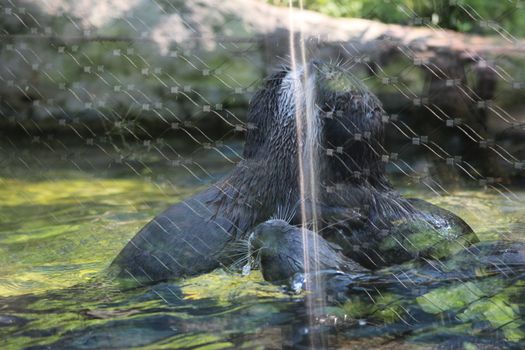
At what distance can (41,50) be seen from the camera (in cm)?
689

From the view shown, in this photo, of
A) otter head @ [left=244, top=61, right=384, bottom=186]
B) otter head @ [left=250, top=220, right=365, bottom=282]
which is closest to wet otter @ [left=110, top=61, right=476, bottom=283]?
otter head @ [left=244, top=61, right=384, bottom=186]

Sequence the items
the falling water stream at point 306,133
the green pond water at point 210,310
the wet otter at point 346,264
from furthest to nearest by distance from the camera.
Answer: the falling water stream at point 306,133 < the wet otter at point 346,264 < the green pond water at point 210,310

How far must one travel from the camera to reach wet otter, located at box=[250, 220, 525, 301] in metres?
3.76

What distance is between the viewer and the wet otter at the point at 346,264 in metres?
3.76

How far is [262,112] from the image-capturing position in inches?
184

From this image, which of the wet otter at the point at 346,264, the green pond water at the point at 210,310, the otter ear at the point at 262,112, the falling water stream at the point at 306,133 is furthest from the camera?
the otter ear at the point at 262,112

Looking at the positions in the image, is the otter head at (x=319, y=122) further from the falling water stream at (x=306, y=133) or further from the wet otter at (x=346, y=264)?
the wet otter at (x=346, y=264)

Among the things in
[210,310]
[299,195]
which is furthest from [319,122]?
[210,310]

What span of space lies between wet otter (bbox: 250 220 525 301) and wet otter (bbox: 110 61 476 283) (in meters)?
0.19

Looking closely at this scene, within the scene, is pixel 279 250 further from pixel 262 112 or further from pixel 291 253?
pixel 262 112

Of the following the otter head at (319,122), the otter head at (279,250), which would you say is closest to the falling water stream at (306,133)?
the otter head at (319,122)

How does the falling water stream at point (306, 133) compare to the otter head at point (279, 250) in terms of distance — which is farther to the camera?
the falling water stream at point (306, 133)

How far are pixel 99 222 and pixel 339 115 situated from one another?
8.09ft

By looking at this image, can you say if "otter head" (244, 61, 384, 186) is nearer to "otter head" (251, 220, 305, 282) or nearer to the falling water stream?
the falling water stream
